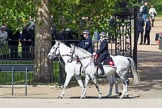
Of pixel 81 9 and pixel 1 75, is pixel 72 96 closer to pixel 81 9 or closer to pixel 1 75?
pixel 81 9

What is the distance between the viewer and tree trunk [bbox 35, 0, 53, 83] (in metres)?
21.0

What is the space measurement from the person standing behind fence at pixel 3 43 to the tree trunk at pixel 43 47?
4.95 meters

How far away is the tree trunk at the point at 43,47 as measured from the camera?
2098 centimetres

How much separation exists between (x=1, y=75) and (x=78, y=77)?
5.80m

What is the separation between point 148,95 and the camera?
1862 cm

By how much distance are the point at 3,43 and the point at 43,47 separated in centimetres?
696

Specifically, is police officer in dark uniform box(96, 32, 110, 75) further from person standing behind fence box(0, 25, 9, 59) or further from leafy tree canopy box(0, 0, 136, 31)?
person standing behind fence box(0, 25, 9, 59)

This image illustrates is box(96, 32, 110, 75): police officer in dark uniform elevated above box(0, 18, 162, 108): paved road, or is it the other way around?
box(96, 32, 110, 75): police officer in dark uniform

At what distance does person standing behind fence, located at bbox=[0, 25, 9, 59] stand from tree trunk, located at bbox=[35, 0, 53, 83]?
16.2ft

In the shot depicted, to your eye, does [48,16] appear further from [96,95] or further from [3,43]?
[3,43]
